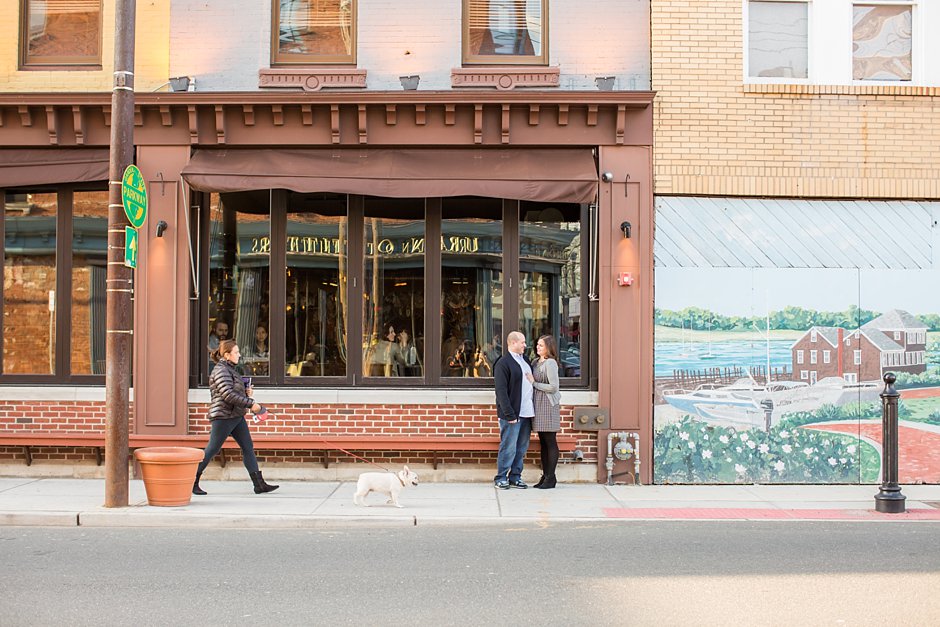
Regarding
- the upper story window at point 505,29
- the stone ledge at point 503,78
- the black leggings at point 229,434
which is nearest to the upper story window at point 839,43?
the stone ledge at point 503,78

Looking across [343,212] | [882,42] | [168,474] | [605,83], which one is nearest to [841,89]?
[882,42]

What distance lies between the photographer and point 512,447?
10820mm

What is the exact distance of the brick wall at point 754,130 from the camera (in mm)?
11406

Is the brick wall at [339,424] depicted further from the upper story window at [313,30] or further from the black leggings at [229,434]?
the upper story window at [313,30]

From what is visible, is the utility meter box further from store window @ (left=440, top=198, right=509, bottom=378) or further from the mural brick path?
the mural brick path

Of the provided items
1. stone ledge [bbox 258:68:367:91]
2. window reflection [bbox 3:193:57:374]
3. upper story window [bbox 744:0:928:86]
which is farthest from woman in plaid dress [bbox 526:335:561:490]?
window reflection [bbox 3:193:57:374]

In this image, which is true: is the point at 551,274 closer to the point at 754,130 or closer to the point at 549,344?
the point at 549,344

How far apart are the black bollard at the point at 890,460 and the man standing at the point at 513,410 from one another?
384 centimetres

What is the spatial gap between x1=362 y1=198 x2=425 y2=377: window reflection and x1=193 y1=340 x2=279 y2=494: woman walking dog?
1.94 meters

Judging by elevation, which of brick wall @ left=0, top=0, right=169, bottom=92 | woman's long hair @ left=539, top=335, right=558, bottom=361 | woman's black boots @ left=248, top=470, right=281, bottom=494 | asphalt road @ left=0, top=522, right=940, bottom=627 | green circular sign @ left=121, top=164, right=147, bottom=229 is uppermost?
brick wall @ left=0, top=0, right=169, bottom=92

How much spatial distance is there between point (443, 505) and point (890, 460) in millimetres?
4760

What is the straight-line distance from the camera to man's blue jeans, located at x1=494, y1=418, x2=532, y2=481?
10.8m

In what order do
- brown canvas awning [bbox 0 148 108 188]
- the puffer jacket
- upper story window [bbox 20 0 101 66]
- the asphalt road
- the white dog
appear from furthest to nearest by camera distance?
1. upper story window [bbox 20 0 101 66]
2. brown canvas awning [bbox 0 148 108 188]
3. the puffer jacket
4. the white dog
5. the asphalt road

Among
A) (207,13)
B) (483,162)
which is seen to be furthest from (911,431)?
(207,13)
